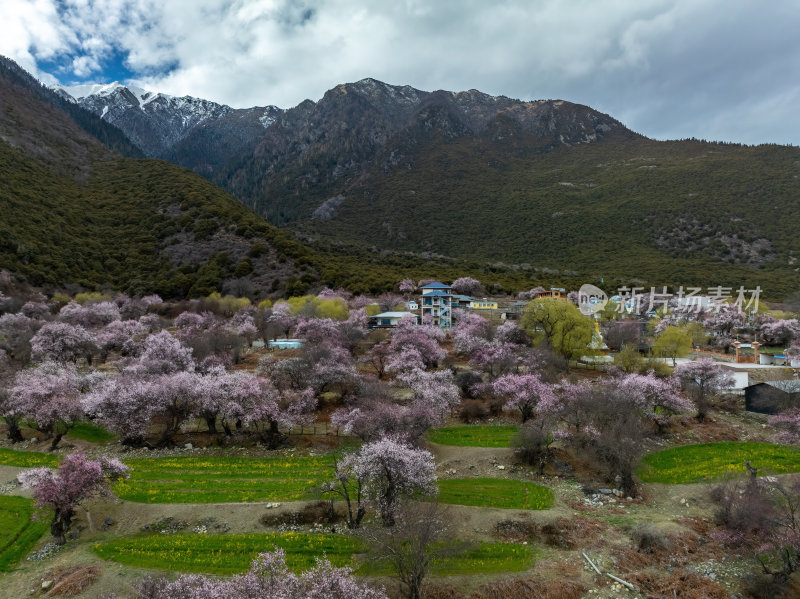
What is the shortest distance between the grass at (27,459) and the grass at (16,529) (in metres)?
3.29

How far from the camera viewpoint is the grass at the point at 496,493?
1991cm

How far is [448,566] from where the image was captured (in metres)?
15.5

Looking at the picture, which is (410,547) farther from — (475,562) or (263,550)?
(263,550)

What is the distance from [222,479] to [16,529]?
25.8 feet

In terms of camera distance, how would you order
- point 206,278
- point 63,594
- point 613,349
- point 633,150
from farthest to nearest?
point 633,150 → point 206,278 → point 613,349 → point 63,594

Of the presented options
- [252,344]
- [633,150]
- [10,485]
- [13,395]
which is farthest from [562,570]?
[633,150]

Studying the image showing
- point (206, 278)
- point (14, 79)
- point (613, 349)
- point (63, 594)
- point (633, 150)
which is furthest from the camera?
point (633, 150)

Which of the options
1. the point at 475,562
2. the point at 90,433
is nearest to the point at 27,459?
the point at 90,433

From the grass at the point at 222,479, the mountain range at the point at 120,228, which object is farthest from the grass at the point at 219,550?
the mountain range at the point at 120,228

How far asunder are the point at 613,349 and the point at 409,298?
34.0 m

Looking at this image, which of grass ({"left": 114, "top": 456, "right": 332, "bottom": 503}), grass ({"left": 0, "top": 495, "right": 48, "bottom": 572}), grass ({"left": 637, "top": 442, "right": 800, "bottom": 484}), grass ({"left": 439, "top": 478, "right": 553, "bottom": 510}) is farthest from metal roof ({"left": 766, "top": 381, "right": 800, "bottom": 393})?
grass ({"left": 0, "top": 495, "right": 48, "bottom": 572})

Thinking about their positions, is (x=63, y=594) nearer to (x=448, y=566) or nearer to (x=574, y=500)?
(x=448, y=566)

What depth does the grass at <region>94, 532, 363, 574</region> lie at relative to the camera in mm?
15367

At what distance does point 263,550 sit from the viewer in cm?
1627
